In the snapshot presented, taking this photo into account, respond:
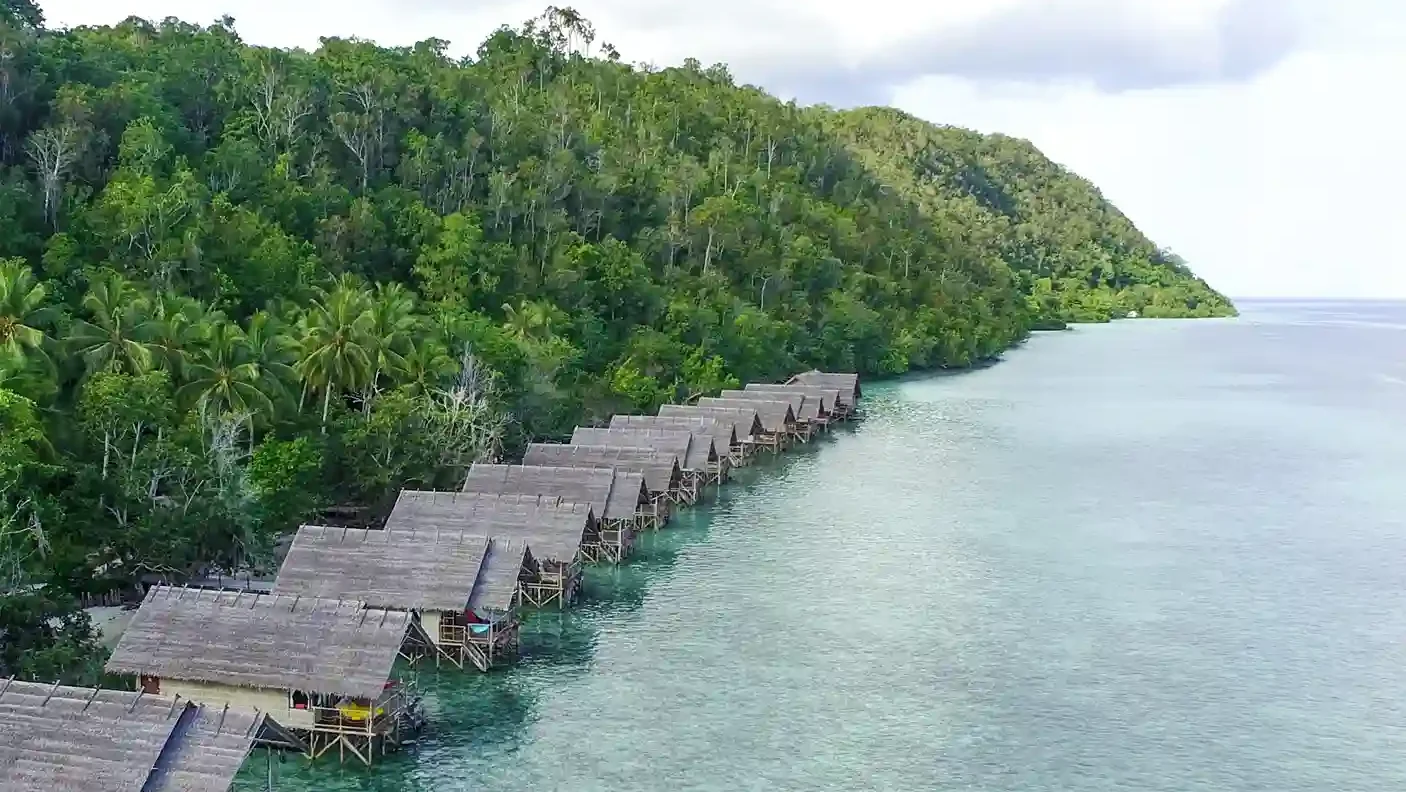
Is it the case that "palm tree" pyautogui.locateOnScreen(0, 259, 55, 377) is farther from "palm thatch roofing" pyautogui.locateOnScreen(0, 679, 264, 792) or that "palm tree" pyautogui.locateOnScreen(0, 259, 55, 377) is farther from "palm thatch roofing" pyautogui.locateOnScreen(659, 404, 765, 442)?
"palm thatch roofing" pyautogui.locateOnScreen(659, 404, 765, 442)

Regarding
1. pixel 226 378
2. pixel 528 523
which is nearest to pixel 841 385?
pixel 528 523

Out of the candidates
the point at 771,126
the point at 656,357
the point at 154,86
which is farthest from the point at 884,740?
the point at 771,126

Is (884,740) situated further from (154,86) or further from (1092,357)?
(1092,357)

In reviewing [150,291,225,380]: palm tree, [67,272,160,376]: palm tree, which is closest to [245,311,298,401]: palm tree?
[150,291,225,380]: palm tree

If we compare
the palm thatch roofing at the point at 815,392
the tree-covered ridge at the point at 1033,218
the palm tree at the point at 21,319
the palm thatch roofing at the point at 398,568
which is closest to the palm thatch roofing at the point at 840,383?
the palm thatch roofing at the point at 815,392

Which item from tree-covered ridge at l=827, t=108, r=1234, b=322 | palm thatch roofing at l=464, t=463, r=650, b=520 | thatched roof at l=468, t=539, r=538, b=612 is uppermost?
tree-covered ridge at l=827, t=108, r=1234, b=322

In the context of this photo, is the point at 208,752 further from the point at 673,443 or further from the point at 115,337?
the point at 673,443

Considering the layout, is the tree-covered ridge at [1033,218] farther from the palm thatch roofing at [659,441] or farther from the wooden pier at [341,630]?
the wooden pier at [341,630]
